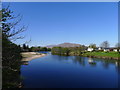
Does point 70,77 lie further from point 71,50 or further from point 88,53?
point 71,50

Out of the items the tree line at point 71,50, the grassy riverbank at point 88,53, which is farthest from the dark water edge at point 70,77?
the tree line at point 71,50

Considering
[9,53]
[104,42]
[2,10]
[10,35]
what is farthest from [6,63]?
[104,42]

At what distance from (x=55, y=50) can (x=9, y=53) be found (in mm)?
53357

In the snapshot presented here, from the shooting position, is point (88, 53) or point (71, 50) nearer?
point (88, 53)

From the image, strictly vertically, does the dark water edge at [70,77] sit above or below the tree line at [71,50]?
below

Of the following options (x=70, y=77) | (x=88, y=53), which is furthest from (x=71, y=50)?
(x=70, y=77)

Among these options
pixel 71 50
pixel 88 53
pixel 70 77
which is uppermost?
pixel 71 50

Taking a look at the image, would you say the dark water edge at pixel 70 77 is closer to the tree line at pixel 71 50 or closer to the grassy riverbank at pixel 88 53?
the grassy riverbank at pixel 88 53

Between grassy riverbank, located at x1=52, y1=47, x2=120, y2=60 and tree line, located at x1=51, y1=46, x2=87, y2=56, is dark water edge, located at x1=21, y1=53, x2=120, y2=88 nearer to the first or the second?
grassy riverbank, located at x1=52, y1=47, x2=120, y2=60

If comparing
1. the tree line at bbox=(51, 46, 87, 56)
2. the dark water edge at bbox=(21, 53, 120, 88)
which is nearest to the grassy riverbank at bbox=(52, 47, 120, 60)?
the tree line at bbox=(51, 46, 87, 56)

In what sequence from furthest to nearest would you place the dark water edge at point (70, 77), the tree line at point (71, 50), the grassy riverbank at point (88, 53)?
the tree line at point (71, 50)
the grassy riverbank at point (88, 53)
the dark water edge at point (70, 77)

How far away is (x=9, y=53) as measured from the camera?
2.42 meters

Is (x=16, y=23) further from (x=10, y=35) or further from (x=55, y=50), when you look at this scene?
(x=55, y=50)

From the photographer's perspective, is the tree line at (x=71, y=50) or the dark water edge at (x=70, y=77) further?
the tree line at (x=71, y=50)
